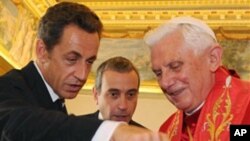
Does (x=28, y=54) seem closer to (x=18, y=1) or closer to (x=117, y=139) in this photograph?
(x=18, y=1)

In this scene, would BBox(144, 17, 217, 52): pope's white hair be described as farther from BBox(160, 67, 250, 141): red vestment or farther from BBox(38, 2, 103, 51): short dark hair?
BBox(38, 2, 103, 51): short dark hair

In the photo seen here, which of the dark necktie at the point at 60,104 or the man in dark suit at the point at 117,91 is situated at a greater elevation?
the dark necktie at the point at 60,104

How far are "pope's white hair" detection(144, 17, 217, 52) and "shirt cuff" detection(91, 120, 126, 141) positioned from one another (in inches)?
62.3

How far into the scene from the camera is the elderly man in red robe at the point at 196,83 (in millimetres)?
3066

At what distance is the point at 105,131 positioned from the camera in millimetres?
1669

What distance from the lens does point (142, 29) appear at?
1212 cm

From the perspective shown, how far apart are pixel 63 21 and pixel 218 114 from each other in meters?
1.11

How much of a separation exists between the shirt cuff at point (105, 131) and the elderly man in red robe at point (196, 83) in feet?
4.58

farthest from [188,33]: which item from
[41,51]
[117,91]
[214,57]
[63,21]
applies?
[117,91]

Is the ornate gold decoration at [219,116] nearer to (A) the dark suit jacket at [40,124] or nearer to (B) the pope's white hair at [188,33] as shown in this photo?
(B) the pope's white hair at [188,33]

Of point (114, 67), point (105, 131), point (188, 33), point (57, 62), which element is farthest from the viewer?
point (114, 67)

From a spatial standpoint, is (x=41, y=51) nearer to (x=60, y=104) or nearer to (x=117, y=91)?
(x=60, y=104)

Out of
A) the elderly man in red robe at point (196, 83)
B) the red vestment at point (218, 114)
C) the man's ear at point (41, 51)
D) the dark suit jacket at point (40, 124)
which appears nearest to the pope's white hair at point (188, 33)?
the elderly man in red robe at point (196, 83)

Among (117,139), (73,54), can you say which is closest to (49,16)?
(73,54)
